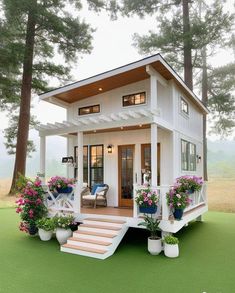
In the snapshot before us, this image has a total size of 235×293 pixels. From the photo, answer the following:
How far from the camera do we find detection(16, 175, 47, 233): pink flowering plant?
7.73m

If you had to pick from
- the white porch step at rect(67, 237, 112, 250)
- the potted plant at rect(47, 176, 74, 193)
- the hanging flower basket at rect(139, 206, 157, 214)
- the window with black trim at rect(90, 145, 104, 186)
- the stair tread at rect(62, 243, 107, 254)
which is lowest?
the stair tread at rect(62, 243, 107, 254)

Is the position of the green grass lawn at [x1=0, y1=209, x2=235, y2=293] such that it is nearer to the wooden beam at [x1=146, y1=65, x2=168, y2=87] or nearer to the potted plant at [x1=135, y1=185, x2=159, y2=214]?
the potted plant at [x1=135, y1=185, x2=159, y2=214]

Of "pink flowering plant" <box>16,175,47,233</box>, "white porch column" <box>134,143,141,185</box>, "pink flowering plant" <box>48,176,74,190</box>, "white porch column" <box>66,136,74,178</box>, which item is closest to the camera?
"pink flowering plant" <box>48,176,74,190</box>

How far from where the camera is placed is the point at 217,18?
46.2ft

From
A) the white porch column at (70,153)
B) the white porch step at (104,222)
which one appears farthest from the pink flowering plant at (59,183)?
the white porch column at (70,153)

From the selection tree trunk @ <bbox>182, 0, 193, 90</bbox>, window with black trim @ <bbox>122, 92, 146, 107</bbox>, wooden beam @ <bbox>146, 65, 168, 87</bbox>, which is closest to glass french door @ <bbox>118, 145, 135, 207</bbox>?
window with black trim @ <bbox>122, 92, 146, 107</bbox>

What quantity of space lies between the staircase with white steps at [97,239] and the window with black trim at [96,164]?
2979 mm

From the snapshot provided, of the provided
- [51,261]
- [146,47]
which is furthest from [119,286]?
[146,47]

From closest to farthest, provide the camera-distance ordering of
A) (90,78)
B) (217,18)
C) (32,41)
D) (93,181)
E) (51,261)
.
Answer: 1. (51,261)
2. (90,78)
3. (93,181)
4. (217,18)
5. (32,41)

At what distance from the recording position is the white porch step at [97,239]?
243 inches

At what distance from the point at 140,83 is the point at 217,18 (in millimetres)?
8217

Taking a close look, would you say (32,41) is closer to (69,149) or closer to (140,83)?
(69,149)

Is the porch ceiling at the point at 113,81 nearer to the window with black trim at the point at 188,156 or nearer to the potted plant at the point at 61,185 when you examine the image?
the window with black trim at the point at 188,156

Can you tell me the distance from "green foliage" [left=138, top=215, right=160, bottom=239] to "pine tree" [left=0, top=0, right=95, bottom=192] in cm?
1014
